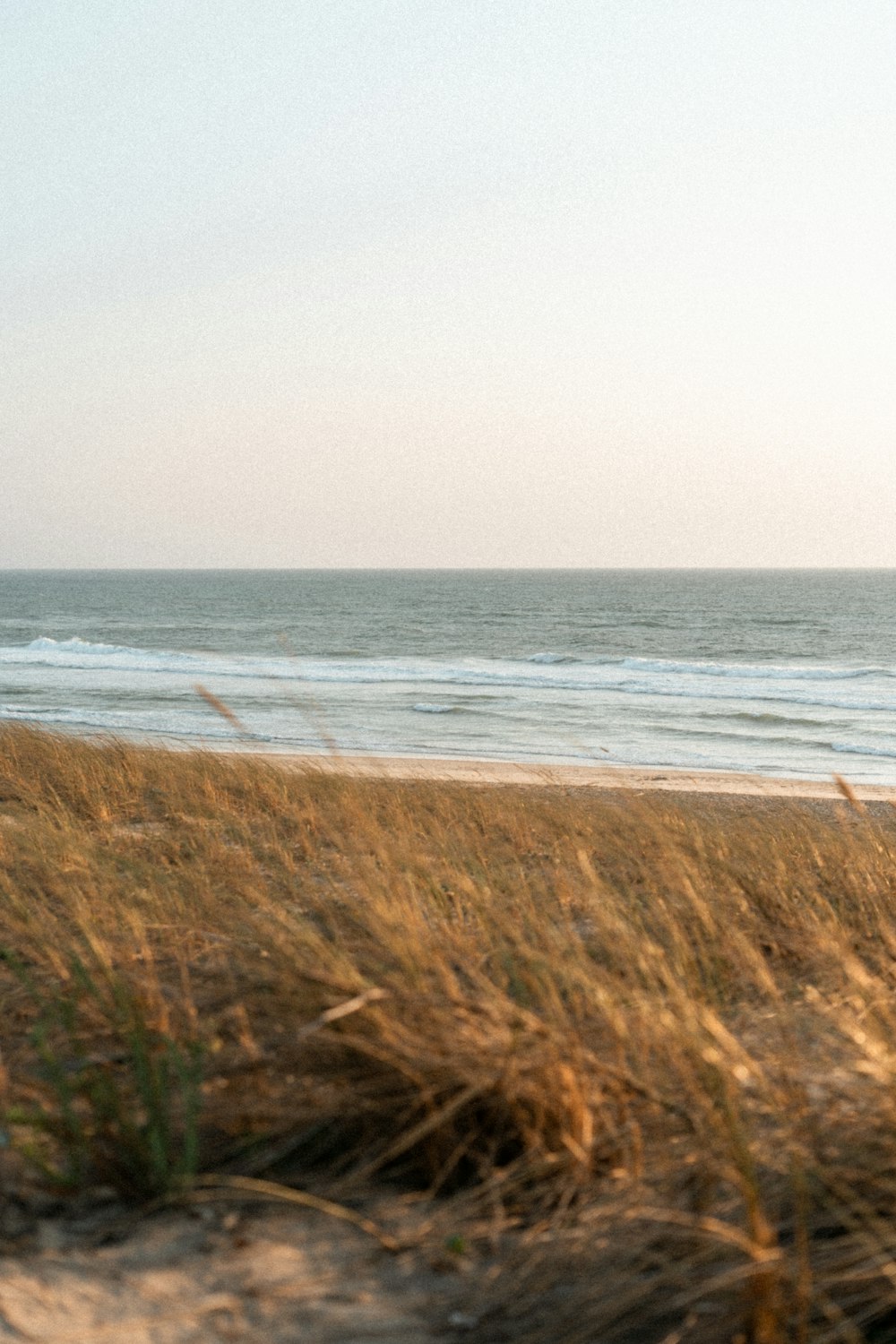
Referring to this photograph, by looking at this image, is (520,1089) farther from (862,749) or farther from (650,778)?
(862,749)

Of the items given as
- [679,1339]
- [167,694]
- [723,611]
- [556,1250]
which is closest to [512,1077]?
[556,1250]

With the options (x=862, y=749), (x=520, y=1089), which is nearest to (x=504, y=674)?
(x=862, y=749)

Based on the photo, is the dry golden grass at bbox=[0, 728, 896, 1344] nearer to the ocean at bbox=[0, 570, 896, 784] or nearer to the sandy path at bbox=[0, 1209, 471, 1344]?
the sandy path at bbox=[0, 1209, 471, 1344]

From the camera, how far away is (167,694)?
97.5 ft

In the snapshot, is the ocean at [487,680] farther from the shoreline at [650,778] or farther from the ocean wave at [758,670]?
the shoreline at [650,778]

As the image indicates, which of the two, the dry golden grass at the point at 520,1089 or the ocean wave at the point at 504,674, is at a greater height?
the dry golden grass at the point at 520,1089

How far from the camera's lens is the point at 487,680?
35062 millimetres

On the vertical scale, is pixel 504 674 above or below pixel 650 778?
above

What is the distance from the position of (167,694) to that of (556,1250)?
28.4 metres

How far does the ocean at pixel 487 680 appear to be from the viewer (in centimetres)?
2095

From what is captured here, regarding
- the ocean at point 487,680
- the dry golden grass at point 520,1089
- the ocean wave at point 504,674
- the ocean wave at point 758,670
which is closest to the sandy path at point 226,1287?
the dry golden grass at point 520,1089

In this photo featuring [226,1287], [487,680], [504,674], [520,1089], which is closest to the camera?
[226,1287]

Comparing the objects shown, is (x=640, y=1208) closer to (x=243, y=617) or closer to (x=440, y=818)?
(x=440, y=818)

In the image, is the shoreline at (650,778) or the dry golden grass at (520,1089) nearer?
the dry golden grass at (520,1089)
